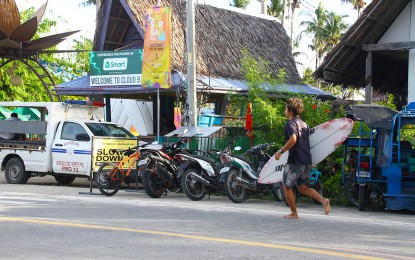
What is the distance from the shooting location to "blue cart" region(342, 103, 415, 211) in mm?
13148

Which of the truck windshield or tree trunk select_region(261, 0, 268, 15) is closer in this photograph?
the truck windshield

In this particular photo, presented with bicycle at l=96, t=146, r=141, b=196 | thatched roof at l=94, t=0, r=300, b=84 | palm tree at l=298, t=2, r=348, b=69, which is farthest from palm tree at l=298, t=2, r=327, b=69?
bicycle at l=96, t=146, r=141, b=196

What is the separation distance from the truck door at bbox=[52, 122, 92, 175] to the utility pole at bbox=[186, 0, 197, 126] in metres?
2.66

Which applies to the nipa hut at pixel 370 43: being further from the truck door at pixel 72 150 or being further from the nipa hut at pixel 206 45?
the truck door at pixel 72 150

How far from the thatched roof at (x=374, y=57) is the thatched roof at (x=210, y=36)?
4900 mm

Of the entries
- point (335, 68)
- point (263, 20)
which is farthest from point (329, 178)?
point (263, 20)

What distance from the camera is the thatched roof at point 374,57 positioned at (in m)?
17.5

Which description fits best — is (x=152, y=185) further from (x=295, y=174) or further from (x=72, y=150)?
(x=295, y=174)

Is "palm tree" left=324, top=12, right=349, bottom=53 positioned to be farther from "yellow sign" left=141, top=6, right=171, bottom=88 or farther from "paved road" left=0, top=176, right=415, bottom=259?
"paved road" left=0, top=176, right=415, bottom=259

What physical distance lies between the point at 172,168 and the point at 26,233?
6.12m

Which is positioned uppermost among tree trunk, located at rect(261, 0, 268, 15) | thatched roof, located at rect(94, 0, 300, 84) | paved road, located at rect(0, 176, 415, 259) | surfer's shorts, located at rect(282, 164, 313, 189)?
tree trunk, located at rect(261, 0, 268, 15)

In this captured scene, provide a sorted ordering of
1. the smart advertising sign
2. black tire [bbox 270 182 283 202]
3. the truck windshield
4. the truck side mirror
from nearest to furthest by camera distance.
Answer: black tire [bbox 270 182 283 202] < the truck side mirror < the truck windshield < the smart advertising sign

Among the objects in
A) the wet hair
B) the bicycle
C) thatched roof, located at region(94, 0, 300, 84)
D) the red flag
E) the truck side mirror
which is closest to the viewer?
the wet hair

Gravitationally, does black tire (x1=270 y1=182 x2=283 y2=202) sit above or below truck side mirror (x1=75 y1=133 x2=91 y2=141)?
below
